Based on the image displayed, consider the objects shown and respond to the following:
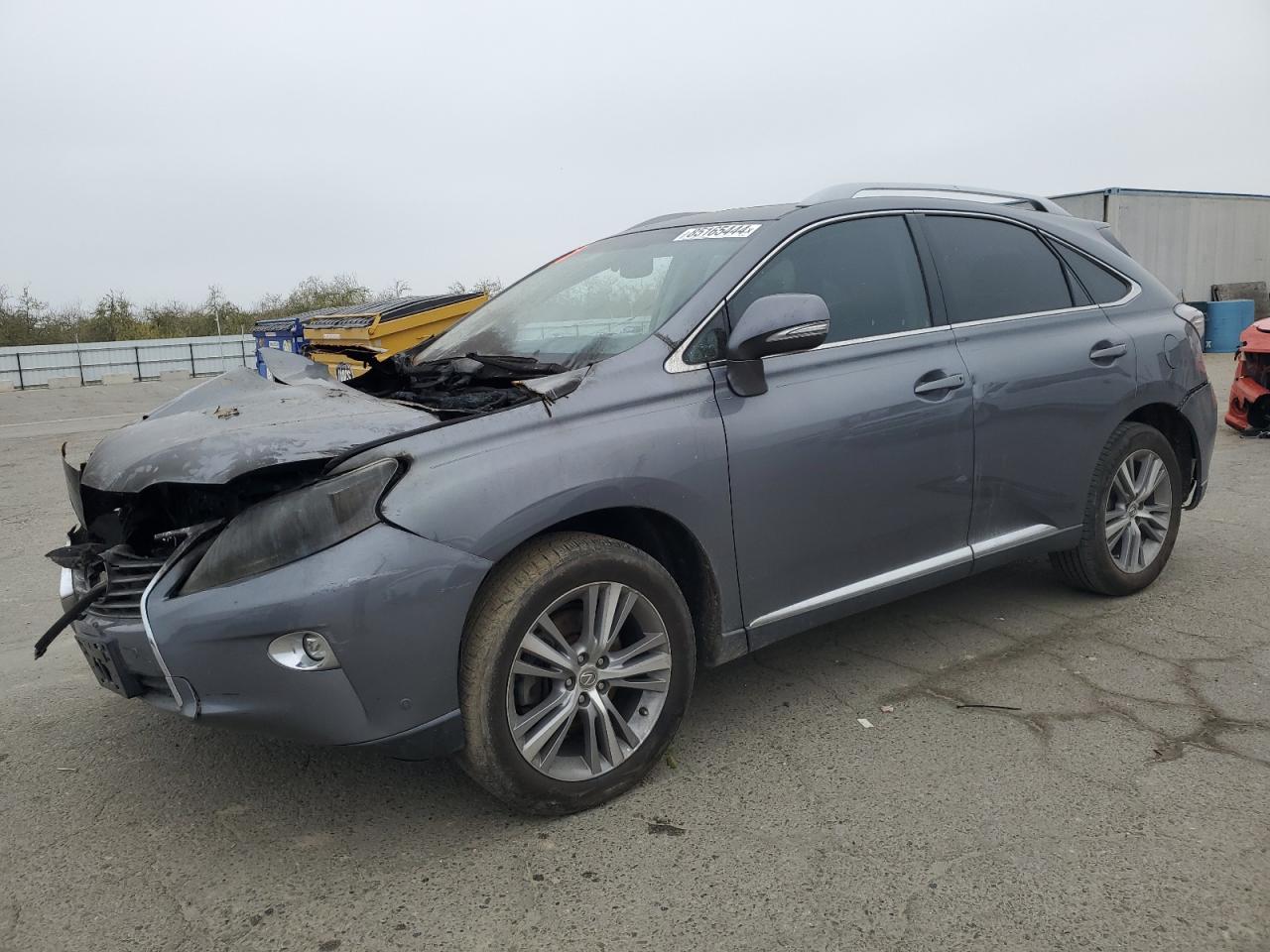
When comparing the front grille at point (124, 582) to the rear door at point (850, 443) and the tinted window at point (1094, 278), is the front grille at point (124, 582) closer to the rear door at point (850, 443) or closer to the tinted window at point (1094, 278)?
the rear door at point (850, 443)

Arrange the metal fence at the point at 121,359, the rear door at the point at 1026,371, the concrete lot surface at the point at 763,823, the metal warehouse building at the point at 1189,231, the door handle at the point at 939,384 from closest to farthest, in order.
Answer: the concrete lot surface at the point at 763,823 < the door handle at the point at 939,384 < the rear door at the point at 1026,371 < the metal warehouse building at the point at 1189,231 < the metal fence at the point at 121,359

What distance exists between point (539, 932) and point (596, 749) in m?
0.60

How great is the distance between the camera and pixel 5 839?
2766mm

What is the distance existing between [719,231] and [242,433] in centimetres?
187

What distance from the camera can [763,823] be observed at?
2738 millimetres

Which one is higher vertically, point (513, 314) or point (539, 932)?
point (513, 314)

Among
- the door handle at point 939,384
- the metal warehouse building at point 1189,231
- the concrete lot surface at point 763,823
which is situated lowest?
the concrete lot surface at point 763,823

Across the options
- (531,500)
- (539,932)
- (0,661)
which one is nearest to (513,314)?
(531,500)

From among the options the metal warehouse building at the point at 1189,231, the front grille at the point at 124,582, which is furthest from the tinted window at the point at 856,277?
the metal warehouse building at the point at 1189,231

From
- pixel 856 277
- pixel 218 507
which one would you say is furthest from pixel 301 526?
pixel 856 277

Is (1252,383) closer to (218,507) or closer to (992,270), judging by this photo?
(992,270)

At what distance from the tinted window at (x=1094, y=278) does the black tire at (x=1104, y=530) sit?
0.59 m

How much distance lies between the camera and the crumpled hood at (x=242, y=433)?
252 cm

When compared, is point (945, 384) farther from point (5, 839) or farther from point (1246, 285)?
point (1246, 285)
